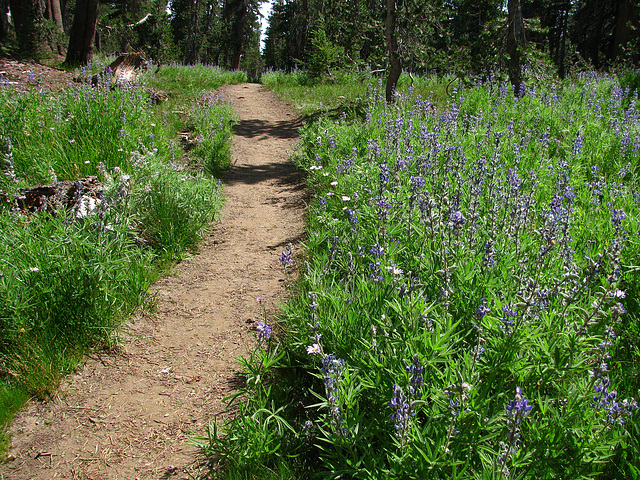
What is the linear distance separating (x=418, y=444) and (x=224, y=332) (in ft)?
7.29

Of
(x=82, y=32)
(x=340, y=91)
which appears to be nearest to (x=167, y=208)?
(x=82, y=32)

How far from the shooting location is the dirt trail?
2701mm

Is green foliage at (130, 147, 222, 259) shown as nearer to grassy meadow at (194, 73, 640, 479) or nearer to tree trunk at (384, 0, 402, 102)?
grassy meadow at (194, 73, 640, 479)

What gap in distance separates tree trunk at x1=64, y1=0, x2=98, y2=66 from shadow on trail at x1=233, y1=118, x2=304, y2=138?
4.72 meters

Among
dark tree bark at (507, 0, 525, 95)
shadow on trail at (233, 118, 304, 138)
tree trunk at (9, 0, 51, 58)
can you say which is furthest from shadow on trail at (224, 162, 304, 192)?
tree trunk at (9, 0, 51, 58)

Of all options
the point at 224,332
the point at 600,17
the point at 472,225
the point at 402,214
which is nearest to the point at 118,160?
the point at 224,332

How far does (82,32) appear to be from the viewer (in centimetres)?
1193

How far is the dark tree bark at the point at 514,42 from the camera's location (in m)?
9.73

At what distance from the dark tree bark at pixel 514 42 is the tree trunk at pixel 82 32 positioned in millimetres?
10887

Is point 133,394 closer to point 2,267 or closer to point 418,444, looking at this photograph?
point 2,267

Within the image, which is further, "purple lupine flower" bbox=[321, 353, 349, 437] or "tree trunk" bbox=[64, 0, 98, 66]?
"tree trunk" bbox=[64, 0, 98, 66]

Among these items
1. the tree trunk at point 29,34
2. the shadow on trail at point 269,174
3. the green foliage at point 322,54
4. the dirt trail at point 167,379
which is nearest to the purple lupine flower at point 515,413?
the dirt trail at point 167,379

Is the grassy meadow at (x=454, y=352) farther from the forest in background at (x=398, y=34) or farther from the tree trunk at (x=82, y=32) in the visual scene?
the tree trunk at (x=82, y=32)

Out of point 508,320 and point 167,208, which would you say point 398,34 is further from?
point 508,320
